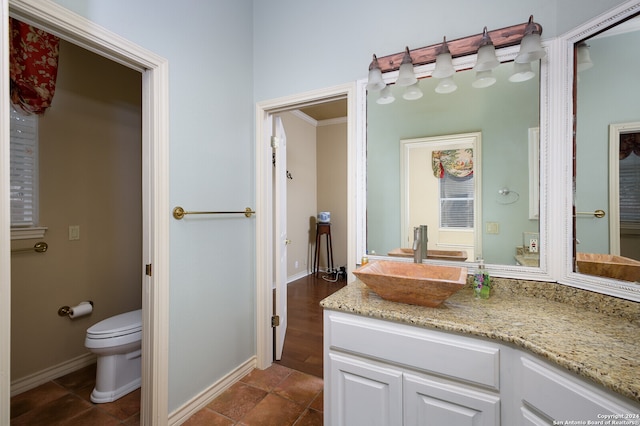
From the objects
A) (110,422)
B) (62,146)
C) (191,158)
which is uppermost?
(62,146)

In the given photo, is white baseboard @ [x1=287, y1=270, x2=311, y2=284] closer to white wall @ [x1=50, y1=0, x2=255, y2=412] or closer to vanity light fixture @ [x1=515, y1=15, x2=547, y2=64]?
white wall @ [x1=50, y1=0, x2=255, y2=412]

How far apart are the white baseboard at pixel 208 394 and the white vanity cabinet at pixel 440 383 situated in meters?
0.97

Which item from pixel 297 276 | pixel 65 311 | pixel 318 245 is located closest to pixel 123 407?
pixel 65 311

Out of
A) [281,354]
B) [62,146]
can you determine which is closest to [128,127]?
[62,146]

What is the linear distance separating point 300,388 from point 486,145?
1.99m

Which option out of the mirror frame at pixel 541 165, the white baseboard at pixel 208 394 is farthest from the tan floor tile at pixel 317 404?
the mirror frame at pixel 541 165

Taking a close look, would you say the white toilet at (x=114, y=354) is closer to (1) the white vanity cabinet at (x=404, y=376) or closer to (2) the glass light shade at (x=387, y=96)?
(1) the white vanity cabinet at (x=404, y=376)

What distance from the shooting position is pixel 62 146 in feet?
6.82

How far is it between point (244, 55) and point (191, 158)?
1.01 m

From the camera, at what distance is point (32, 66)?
1809mm

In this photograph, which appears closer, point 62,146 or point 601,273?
point 601,273

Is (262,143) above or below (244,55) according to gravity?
below

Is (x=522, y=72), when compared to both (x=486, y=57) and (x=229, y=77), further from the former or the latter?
(x=229, y=77)

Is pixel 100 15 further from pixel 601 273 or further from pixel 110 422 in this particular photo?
pixel 601 273
